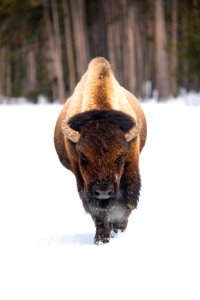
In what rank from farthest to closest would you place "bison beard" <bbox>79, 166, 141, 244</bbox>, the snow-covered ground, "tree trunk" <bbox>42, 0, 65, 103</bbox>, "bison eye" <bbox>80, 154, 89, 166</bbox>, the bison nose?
"tree trunk" <bbox>42, 0, 65, 103</bbox>
"bison beard" <bbox>79, 166, 141, 244</bbox>
"bison eye" <bbox>80, 154, 89, 166</bbox>
the bison nose
the snow-covered ground

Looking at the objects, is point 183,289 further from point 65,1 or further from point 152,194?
point 65,1

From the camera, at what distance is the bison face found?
7.34m

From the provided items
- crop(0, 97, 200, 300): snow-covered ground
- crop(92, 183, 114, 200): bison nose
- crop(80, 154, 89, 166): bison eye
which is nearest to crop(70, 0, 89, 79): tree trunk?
crop(0, 97, 200, 300): snow-covered ground

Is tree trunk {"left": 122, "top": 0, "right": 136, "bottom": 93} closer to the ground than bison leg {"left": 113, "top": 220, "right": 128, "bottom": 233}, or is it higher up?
closer to the ground

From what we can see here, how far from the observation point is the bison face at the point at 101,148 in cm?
734

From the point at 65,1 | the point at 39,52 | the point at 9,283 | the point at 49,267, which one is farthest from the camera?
the point at 39,52

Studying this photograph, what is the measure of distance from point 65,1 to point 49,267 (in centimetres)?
3532

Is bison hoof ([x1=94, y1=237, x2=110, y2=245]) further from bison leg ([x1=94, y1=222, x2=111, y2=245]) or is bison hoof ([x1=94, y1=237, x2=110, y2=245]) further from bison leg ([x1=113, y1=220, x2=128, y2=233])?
bison leg ([x1=113, y1=220, x2=128, y2=233])

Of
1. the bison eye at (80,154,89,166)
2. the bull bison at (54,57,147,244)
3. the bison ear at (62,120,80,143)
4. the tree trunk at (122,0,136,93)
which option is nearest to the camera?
the bull bison at (54,57,147,244)

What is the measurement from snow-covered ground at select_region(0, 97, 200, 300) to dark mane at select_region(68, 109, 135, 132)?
113 cm

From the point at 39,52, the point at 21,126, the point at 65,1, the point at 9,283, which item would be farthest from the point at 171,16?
the point at 9,283

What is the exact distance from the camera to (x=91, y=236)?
28.8 feet

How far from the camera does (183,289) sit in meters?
5.61

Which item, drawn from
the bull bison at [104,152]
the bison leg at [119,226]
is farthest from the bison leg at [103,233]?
the bison leg at [119,226]
